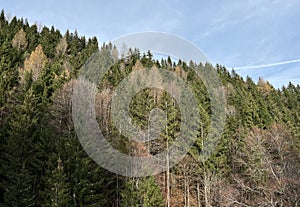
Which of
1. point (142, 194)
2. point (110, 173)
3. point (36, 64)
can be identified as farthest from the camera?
point (36, 64)

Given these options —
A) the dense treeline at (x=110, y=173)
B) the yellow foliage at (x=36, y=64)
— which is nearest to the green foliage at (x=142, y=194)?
the dense treeline at (x=110, y=173)

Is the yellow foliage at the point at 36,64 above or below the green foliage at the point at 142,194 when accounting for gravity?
above

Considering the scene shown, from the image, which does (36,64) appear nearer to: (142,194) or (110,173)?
(110,173)

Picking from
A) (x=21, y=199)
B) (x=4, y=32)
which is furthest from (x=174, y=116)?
(x=4, y=32)

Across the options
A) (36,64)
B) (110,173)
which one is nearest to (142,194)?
(110,173)

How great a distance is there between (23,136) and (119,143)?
575cm

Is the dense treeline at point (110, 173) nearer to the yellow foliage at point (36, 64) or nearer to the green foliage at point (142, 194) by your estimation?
the green foliage at point (142, 194)

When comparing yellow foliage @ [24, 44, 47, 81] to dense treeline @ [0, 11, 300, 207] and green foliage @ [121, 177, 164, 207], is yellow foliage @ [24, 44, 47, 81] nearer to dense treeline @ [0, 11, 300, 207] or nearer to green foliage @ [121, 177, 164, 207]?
dense treeline @ [0, 11, 300, 207]

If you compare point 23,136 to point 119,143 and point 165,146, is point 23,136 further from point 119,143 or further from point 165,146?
point 165,146

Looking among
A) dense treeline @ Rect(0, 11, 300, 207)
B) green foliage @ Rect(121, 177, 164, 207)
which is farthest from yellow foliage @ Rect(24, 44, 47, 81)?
green foliage @ Rect(121, 177, 164, 207)

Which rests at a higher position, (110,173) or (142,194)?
(110,173)

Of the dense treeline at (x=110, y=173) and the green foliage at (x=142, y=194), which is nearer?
the dense treeline at (x=110, y=173)

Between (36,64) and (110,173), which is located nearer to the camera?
(110,173)

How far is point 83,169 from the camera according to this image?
52.7ft
